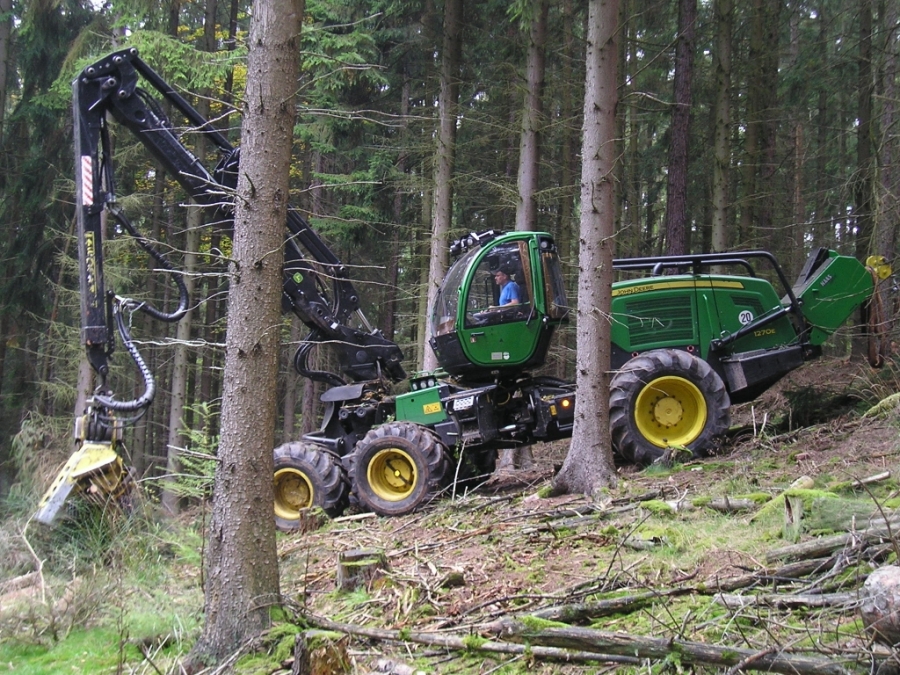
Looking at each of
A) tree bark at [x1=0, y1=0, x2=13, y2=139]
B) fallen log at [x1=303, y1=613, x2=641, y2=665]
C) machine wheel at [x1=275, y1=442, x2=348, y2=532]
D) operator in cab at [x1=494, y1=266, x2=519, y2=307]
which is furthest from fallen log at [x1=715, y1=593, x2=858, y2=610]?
tree bark at [x1=0, y1=0, x2=13, y2=139]

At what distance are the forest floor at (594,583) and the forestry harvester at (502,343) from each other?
787 mm

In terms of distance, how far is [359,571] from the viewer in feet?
18.8

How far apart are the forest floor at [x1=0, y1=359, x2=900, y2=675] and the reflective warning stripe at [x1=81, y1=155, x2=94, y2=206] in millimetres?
3992

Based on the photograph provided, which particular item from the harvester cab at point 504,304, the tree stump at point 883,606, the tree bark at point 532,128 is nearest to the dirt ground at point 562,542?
the tree stump at point 883,606

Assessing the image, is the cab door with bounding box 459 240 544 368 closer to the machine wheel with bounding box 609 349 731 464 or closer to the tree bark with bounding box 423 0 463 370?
the machine wheel with bounding box 609 349 731 464

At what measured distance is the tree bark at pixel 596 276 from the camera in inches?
295

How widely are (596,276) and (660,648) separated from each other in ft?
14.5

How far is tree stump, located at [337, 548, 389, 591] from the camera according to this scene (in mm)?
5703

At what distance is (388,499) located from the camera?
9055 millimetres

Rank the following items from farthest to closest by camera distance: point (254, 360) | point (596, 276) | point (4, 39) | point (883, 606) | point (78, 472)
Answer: point (4, 39)
point (78, 472)
point (596, 276)
point (254, 360)
point (883, 606)

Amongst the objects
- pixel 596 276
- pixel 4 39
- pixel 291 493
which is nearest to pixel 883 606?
pixel 596 276

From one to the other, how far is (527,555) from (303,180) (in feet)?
57.2

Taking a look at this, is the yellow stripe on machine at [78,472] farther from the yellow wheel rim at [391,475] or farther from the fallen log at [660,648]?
the fallen log at [660,648]

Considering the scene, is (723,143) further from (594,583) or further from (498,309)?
(594,583)
